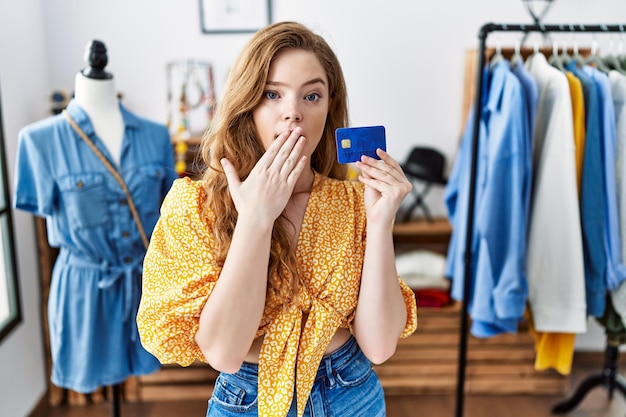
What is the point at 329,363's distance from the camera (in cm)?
114

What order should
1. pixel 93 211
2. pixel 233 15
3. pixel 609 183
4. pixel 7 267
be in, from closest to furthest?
1. pixel 93 211
2. pixel 609 183
3. pixel 7 267
4. pixel 233 15

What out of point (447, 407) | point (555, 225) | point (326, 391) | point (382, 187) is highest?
point (382, 187)

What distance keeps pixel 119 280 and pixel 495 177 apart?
128cm

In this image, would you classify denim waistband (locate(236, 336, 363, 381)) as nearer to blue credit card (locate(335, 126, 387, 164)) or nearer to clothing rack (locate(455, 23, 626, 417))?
blue credit card (locate(335, 126, 387, 164))

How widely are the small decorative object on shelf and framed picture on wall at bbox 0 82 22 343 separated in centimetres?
69

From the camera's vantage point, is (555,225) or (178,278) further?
(555,225)

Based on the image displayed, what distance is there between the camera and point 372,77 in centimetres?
287

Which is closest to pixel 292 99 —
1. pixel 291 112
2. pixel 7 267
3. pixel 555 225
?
pixel 291 112

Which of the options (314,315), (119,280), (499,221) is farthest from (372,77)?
(314,315)

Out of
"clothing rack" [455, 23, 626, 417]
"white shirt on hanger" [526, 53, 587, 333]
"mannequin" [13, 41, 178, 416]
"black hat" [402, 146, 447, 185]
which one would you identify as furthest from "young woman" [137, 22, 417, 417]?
"black hat" [402, 146, 447, 185]

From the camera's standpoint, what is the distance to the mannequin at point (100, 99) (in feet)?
5.78

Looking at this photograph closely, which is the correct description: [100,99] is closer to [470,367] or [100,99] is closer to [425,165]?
[425,165]

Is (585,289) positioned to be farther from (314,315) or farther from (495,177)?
(314,315)

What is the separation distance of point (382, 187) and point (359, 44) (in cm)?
191
